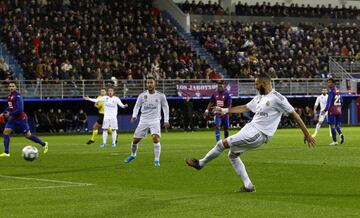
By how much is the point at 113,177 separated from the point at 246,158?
22.7ft

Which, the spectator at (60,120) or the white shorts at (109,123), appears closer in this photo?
the white shorts at (109,123)

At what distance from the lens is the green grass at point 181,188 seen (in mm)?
12789

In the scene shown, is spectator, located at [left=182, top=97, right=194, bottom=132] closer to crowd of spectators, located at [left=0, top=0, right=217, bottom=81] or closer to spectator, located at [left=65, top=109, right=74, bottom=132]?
crowd of spectators, located at [left=0, top=0, right=217, bottom=81]

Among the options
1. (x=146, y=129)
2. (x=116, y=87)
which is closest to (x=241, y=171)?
(x=146, y=129)

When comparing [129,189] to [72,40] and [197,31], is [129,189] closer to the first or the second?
[72,40]

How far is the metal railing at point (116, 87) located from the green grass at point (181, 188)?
24.4m

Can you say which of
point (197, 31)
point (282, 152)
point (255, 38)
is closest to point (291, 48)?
point (255, 38)

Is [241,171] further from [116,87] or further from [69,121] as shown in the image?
[116,87]

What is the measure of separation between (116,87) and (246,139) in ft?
126

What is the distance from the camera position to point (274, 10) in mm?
73500

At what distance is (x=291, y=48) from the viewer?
67062mm

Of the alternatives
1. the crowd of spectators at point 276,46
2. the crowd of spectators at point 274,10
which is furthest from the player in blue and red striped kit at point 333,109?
the crowd of spectators at point 274,10

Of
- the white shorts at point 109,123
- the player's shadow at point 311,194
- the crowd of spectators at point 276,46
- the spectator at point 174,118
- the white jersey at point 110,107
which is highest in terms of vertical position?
the crowd of spectators at point 276,46

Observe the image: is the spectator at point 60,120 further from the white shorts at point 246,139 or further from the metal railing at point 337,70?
the white shorts at point 246,139
